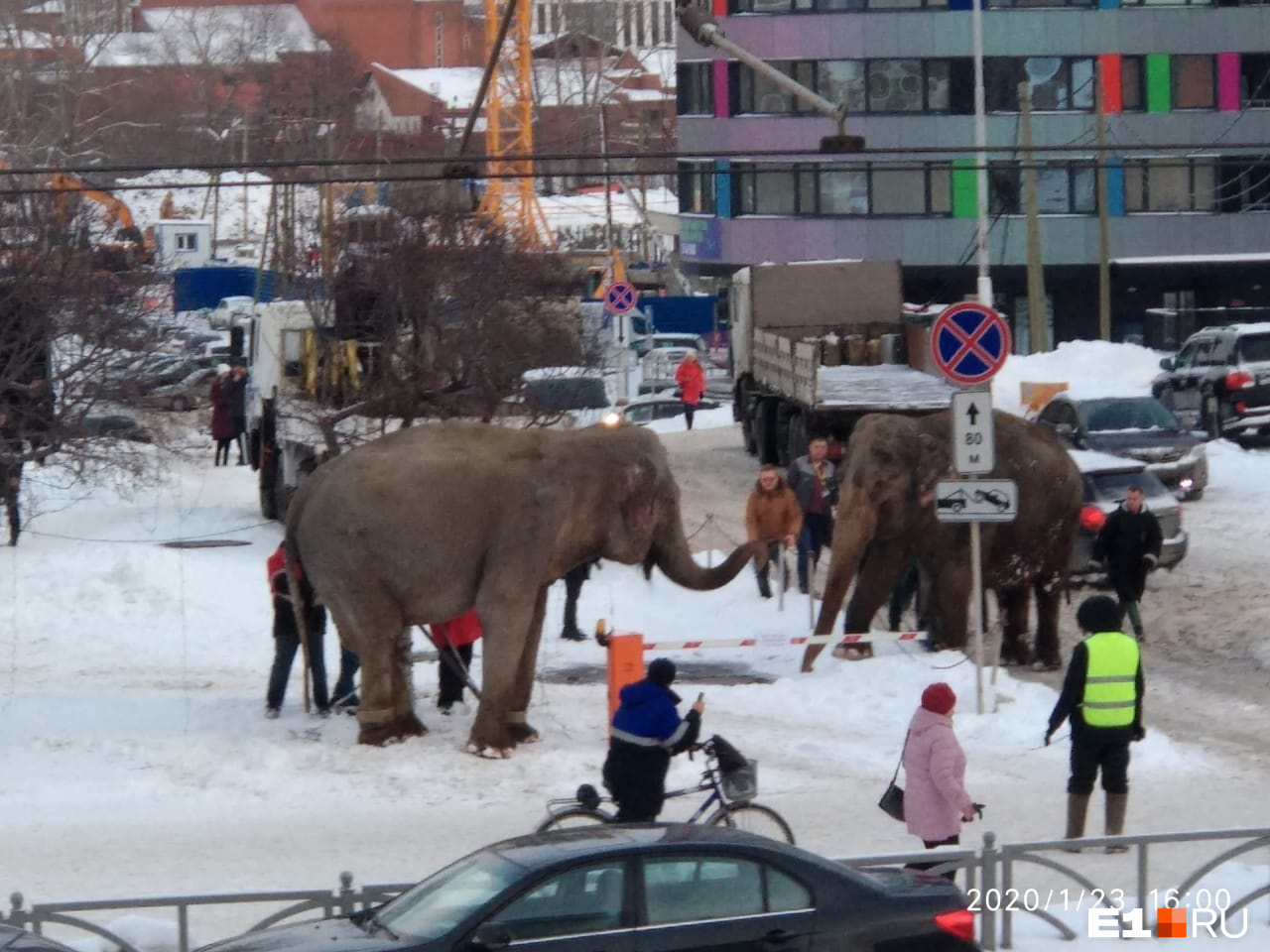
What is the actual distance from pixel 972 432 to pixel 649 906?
804cm

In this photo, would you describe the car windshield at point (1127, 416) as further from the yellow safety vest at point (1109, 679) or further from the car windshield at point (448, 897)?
the car windshield at point (448, 897)

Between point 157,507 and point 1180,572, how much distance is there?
13.2m

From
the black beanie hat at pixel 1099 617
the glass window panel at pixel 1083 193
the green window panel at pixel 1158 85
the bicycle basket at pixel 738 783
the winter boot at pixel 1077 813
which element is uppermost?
the green window panel at pixel 1158 85

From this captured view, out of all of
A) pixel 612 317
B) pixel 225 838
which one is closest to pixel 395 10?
pixel 612 317

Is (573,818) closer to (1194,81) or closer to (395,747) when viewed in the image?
(395,747)

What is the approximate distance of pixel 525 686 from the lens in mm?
15406

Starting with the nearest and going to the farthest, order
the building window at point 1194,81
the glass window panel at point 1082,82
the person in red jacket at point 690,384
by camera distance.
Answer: the person in red jacket at point 690,384, the glass window panel at point 1082,82, the building window at point 1194,81

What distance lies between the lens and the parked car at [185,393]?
2322cm

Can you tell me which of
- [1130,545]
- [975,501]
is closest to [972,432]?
[975,501]

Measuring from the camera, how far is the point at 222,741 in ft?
50.3

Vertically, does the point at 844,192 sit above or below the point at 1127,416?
above

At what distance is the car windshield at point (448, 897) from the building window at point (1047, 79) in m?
50.8

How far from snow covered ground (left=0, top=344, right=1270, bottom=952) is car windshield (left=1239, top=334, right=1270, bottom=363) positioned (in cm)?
1137

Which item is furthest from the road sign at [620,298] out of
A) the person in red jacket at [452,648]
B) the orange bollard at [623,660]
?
the orange bollard at [623,660]
